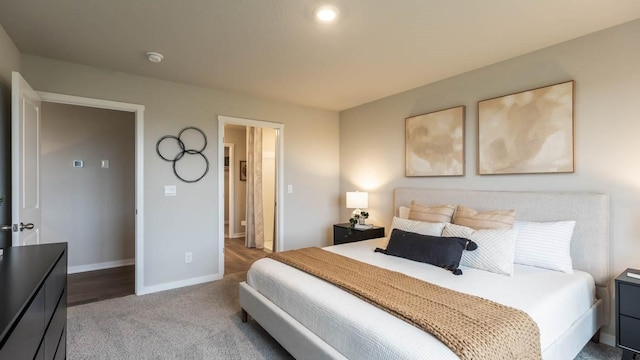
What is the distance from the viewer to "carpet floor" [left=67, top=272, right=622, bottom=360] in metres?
2.24

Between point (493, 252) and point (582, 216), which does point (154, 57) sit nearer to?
point (493, 252)

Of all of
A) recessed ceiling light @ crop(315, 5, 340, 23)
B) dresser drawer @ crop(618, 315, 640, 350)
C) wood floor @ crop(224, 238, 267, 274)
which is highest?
recessed ceiling light @ crop(315, 5, 340, 23)

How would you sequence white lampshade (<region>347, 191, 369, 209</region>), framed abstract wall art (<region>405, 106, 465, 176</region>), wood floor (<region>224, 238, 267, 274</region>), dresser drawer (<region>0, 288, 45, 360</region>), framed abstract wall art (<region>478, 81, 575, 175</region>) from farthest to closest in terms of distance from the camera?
wood floor (<region>224, 238, 267, 274</region>) < white lampshade (<region>347, 191, 369, 209</region>) < framed abstract wall art (<region>405, 106, 465, 176</region>) < framed abstract wall art (<region>478, 81, 575, 175</region>) < dresser drawer (<region>0, 288, 45, 360</region>)

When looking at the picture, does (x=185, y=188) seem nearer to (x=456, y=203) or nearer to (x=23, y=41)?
(x=23, y=41)

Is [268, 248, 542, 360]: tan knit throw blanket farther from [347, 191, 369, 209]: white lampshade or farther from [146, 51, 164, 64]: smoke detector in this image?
[146, 51, 164, 64]: smoke detector

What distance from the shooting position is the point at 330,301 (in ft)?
5.94

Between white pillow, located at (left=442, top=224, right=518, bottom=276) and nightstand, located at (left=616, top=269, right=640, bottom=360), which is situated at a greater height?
white pillow, located at (left=442, top=224, right=518, bottom=276)

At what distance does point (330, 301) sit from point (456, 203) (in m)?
2.02

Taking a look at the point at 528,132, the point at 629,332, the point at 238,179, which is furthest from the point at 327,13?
the point at 238,179

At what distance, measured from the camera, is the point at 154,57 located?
9.22 ft

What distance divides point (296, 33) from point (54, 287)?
7.07 feet

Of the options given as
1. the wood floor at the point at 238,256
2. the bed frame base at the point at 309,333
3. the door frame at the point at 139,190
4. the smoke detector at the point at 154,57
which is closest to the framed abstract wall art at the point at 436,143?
the bed frame base at the point at 309,333

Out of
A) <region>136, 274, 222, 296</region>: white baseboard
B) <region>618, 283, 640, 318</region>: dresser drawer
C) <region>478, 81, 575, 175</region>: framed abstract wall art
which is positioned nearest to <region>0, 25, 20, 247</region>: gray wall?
<region>136, 274, 222, 296</region>: white baseboard

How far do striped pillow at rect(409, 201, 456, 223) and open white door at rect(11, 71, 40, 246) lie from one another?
3.26m
